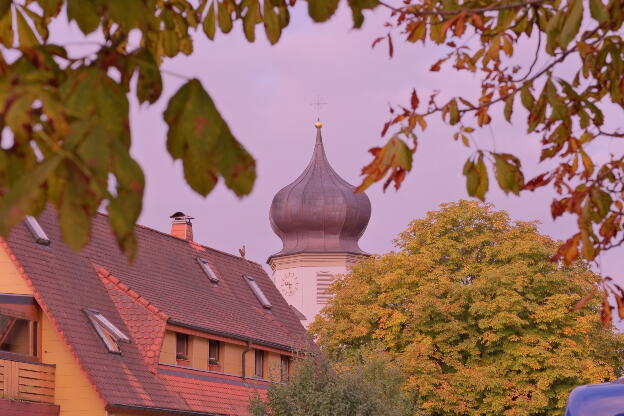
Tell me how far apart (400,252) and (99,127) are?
53532 millimetres

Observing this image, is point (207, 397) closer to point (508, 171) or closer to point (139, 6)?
point (508, 171)

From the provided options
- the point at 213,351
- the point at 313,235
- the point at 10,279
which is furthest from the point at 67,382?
the point at 313,235

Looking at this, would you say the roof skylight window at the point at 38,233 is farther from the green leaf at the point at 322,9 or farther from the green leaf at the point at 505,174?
the green leaf at the point at 322,9

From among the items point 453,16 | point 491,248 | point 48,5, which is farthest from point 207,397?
point 48,5

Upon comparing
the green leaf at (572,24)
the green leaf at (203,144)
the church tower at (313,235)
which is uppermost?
the church tower at (313,235)

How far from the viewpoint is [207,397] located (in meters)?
39.8

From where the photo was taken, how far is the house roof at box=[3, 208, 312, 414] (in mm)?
34375

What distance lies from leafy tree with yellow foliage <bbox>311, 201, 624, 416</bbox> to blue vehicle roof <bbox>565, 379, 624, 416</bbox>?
31381 mm

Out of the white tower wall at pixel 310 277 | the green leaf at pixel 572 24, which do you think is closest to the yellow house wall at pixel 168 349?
the green leaf at pixel 572 24

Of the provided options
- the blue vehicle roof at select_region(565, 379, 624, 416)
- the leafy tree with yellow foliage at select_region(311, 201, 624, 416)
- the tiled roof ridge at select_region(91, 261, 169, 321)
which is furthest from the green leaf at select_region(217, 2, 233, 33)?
the leafy tree with yellow foliage at select_region(311, 201, 624, 416)

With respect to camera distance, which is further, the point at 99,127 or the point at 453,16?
the point at 453,16

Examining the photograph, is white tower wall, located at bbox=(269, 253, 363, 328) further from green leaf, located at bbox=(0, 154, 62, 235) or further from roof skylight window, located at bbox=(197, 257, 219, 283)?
green leaf, located at bbox=(0, 154, 62, 235)

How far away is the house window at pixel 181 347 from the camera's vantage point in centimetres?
3969

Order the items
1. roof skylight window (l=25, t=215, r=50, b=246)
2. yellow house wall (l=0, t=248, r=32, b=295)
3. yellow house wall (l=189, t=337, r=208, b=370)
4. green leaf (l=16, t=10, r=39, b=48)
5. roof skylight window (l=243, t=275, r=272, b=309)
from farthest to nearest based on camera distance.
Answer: roof skylight window (l=243, t=275, r=272, b=309) < yellow house wall (l=189, t=337, r=208, b=370) < roof skylight window (l=25, t=215, r=50, b=246) < yellow house wall (l=0, t=248, r=32, b=295) < green leaf (l=16, t=10, r=39, b=48)
